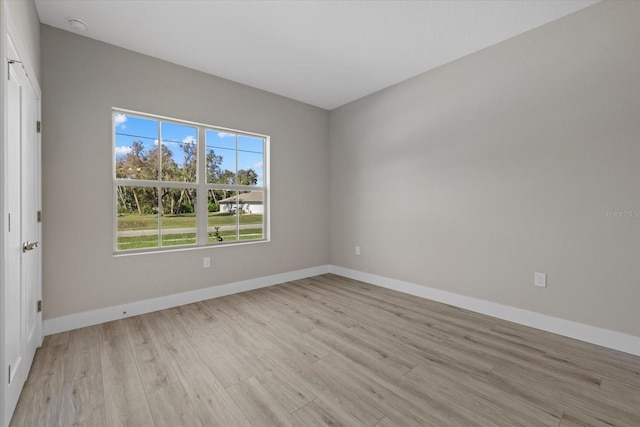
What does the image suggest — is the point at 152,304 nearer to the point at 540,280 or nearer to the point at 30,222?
Answer: the point at 30,222

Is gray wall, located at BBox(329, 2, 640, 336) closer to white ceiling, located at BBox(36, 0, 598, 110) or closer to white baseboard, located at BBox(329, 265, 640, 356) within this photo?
white baseboard, located at BBox(329, 265, 640, 356)

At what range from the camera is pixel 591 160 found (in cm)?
234

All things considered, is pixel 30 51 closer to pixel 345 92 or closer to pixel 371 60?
pixel 371 60

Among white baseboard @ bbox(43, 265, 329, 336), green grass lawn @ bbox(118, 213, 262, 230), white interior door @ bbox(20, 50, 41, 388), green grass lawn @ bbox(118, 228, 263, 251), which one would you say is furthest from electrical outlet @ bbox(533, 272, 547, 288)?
white interior door @ bbox(20, 50, 41, 388)

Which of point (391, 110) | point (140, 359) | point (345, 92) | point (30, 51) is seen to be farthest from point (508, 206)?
point (30, 51)

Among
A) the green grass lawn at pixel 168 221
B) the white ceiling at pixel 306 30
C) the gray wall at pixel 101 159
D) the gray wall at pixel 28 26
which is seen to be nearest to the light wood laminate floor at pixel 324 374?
the gray wall at pixel 101 159

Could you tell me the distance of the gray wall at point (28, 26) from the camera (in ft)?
5.32

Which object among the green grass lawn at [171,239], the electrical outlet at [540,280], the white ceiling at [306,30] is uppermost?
the white ceiling at [306,30]

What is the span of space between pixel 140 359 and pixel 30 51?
7.82 ft

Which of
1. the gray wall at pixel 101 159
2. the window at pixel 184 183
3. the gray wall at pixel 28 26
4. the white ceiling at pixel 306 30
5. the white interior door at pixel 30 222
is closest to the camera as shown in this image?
the gray wall at pixel 28 26

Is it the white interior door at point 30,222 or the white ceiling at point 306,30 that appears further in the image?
the white ceiling at point 306,30

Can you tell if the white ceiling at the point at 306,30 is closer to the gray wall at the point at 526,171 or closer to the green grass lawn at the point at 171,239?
the gray wall at the point at 526,171

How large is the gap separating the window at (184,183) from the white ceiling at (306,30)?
0.79 meters

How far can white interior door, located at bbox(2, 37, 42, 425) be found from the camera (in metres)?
1.50
